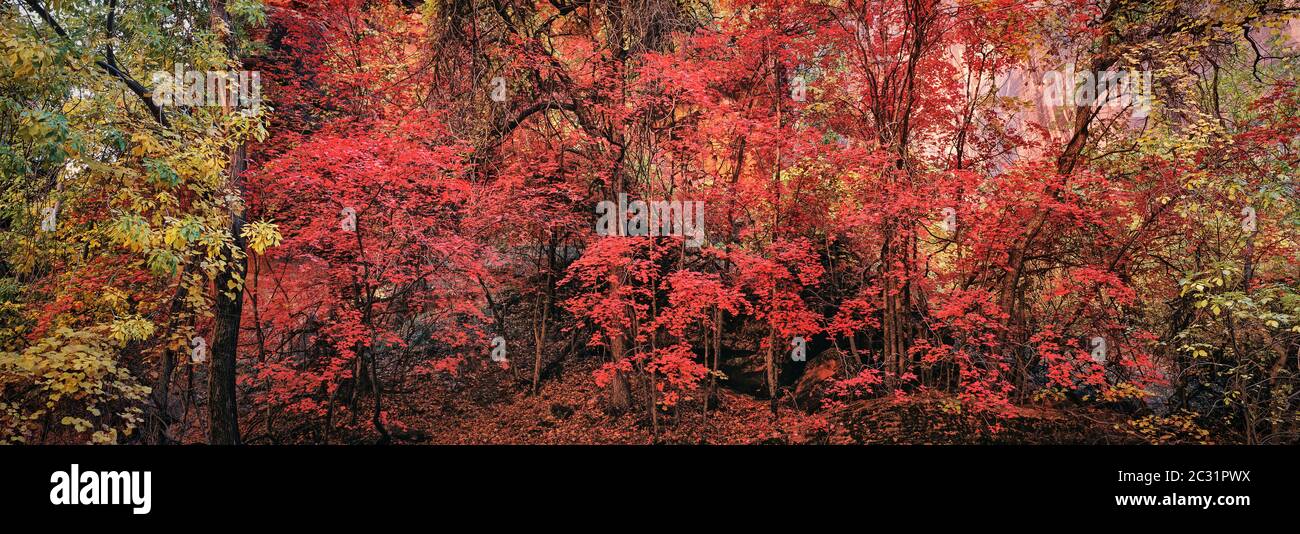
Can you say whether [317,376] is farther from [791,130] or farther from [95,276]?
[791,130]

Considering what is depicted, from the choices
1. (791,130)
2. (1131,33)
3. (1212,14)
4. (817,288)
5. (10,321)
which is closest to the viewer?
(10,321)

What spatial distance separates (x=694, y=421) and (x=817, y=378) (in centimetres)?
253

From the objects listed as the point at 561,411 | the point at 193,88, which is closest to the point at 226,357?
the point at 193,88

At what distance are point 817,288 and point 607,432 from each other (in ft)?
16.1

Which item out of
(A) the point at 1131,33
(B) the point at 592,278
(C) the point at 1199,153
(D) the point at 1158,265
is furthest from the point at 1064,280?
(B) the point at 592,278

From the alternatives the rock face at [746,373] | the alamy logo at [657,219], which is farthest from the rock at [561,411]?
the alamy logo at [657,219]

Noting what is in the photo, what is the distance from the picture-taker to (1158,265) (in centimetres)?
948

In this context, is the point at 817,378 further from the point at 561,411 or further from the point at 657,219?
the point at 561,411

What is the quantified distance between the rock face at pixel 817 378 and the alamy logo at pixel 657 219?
3349mm

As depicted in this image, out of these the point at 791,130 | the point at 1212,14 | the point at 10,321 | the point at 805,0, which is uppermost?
the point at 805,0

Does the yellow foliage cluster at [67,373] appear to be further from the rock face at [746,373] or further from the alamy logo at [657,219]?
the rock face at [746,373]

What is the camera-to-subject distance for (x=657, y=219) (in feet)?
35.4

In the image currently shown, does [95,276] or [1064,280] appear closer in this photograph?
[95,276]
